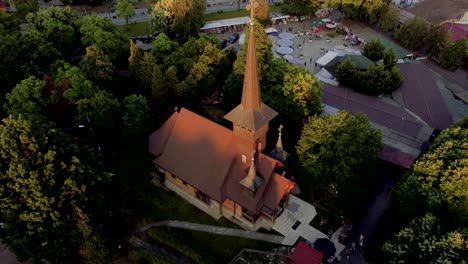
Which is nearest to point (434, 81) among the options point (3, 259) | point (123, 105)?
point (123, 105)

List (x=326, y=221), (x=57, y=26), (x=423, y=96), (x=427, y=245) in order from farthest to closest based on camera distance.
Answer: (x=423, y=96), (x=57, y=26), (x=326, y=221), (x=427, y=245)

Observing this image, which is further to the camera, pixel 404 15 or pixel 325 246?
pixel 404 15

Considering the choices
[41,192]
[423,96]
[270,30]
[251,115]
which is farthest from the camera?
[270,30]

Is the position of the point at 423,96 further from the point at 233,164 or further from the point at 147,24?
the point at 147,24

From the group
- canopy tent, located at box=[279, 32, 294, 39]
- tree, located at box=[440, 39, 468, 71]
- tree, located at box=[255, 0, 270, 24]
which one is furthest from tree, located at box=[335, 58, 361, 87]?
tree, located at box=[255, 0, 270, 24]

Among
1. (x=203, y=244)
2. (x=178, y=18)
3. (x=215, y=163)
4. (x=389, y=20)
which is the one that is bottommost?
(x=203, y=244)

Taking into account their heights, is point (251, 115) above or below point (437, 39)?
above

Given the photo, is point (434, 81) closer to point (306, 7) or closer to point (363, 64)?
point (363, 64)

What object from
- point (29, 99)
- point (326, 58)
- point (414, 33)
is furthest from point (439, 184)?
point (29, 99)
